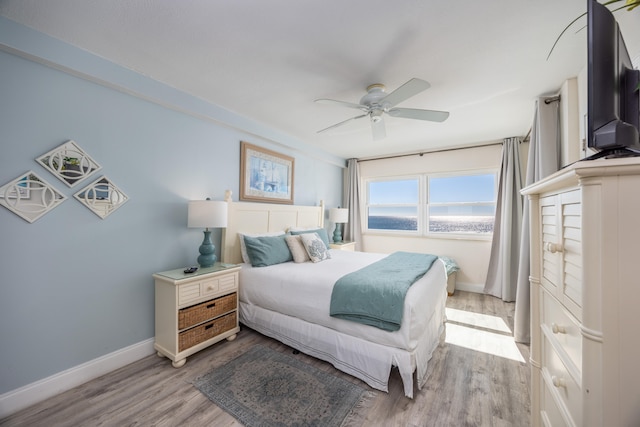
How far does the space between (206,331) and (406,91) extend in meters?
2.64

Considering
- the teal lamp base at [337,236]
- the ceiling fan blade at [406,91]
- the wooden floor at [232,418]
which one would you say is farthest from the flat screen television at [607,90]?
the teal lamp base at [337,236]

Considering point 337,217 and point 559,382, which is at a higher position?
point 337,217

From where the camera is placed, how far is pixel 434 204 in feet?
14.9

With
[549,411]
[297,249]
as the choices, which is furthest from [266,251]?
A: [549,411]

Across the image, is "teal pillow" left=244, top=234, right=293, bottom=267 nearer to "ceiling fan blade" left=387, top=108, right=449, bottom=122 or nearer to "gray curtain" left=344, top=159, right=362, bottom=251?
"ceiling fan blade" left=387, top=108, right=449, bottom=122

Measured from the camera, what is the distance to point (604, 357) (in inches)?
24.9

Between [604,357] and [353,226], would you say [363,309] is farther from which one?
[353,226]

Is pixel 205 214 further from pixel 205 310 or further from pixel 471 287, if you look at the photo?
pixel 471 287

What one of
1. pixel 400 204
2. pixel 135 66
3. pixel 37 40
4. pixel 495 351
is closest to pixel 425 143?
pixel 400 204

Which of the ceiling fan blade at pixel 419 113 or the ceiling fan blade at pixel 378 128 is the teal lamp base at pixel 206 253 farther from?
the ceiling fan blade at pixel 419 113

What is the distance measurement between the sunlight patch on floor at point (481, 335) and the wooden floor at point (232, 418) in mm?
27

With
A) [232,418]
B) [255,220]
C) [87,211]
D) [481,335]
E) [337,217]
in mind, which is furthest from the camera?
[337,217]

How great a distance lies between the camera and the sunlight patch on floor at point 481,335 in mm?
2331

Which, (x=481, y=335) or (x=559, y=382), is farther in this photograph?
(x=481, y=335)
